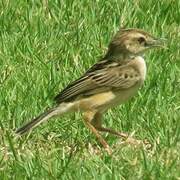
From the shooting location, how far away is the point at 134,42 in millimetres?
10125

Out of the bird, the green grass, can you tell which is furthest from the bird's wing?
the green grass

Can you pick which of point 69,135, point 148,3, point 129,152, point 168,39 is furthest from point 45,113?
point 148,3

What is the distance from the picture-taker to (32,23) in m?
12.7

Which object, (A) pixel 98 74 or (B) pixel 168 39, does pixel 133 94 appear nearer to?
(A) pixel 98 74

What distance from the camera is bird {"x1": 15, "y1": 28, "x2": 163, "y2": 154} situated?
987 cm

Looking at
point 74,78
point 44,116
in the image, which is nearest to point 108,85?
point 44,116

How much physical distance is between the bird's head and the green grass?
615mm

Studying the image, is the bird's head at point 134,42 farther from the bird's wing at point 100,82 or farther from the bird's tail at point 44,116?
the bird's tail at point 44,116

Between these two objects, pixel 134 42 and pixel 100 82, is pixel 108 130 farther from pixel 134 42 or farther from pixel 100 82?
pixel 134 42

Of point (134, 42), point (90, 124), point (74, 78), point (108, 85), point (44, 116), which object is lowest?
point (74, 78)

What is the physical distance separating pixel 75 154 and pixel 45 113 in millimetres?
706

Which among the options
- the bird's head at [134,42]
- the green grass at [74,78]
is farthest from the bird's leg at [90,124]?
the bird's head at [134,42]

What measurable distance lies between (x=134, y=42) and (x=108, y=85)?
51 cm

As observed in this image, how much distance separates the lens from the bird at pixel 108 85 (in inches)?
388
